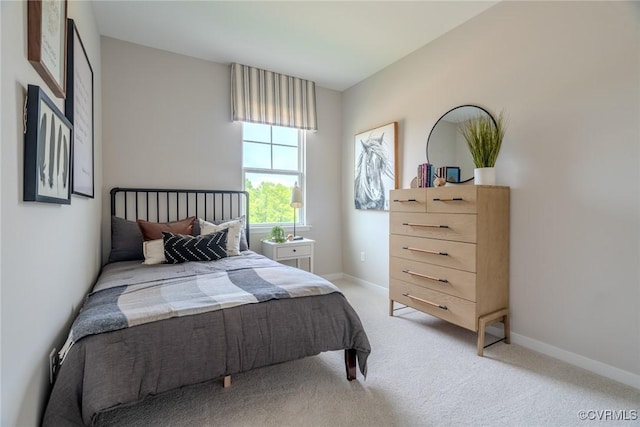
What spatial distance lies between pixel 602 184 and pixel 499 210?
1.92ft

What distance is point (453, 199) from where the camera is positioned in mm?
2238

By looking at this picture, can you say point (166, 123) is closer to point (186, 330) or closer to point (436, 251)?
point (186, 330)

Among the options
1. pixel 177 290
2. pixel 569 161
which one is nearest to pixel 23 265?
pixel 177 290

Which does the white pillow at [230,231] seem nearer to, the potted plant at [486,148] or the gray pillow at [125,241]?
the gray pillow at [125,241]

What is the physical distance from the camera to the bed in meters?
1.17

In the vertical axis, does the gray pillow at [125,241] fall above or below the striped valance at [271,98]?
below

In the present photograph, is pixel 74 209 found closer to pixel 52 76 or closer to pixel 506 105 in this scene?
pixel 52 76

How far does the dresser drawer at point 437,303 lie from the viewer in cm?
215

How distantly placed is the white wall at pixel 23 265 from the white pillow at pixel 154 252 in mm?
942

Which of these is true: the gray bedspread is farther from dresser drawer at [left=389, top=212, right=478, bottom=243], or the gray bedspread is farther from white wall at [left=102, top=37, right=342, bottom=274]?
white wall at [left=102, top=37, right=342, bottom=274]

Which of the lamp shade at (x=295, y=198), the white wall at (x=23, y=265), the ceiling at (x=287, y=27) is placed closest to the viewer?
the white wall at (x=23, y=265)

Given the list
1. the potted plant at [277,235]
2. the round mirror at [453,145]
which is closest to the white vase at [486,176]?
the round mirror at [453,145]

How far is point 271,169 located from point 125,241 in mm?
1758

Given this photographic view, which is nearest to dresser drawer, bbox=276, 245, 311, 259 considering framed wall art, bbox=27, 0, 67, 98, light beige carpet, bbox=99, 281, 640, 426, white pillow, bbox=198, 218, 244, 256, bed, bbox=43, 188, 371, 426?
white pillow, bbox=198, 218, 244, 256
